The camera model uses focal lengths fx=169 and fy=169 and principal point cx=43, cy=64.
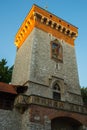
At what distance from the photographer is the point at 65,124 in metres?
16.3

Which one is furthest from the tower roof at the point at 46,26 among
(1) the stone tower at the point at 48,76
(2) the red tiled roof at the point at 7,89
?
(2) the red tiled roof at the point at 7,89

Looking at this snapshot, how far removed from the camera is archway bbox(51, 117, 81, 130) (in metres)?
15.5

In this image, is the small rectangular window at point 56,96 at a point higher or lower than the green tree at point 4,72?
lower

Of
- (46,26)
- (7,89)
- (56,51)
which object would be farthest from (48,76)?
(46,26)

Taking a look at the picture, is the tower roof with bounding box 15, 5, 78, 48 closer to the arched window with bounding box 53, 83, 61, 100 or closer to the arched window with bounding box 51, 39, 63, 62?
the arched window with bounding box 51, 39, 63, 62

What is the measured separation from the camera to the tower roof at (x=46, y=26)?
20312mm

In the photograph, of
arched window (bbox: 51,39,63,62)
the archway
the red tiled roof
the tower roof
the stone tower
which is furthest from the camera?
the tower roof

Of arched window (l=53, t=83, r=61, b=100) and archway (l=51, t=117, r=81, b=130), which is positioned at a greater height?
arched window (l=53, t=83, r=61, b=100)

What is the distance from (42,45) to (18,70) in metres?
4.09

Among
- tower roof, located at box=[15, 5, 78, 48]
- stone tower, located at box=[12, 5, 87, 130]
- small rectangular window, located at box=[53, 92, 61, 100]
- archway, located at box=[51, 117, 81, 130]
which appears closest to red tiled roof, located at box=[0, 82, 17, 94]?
stone tower, located at box=[12, 5, 87, 130]

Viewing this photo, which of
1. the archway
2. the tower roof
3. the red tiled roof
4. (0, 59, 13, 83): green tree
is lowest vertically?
the archway

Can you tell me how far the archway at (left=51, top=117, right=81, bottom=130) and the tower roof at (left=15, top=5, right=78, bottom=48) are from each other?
10209 millimetres

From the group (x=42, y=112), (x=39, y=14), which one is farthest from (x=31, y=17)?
(x=42, y=112)

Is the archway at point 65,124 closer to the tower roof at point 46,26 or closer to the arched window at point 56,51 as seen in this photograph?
the arched window at point 56,51
